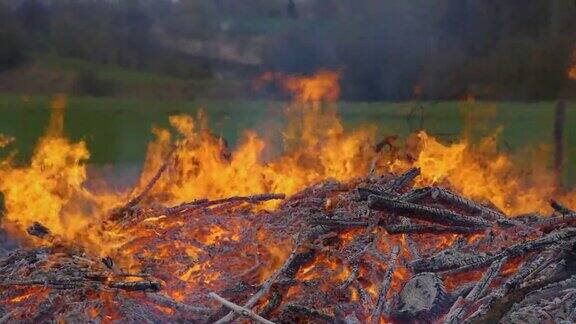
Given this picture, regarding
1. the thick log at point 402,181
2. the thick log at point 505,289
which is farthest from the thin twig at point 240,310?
the thick log at point 402,181

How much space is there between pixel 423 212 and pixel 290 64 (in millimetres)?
2913

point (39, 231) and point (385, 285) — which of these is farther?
point (39, 231)

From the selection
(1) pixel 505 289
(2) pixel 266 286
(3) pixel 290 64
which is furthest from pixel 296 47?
(1) pixel 505 289

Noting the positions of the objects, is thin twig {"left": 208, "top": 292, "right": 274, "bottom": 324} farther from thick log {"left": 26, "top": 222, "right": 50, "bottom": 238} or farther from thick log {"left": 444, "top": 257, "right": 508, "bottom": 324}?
thick log {"left": 26, "top": 222, "right": 50, "bottom": 238}

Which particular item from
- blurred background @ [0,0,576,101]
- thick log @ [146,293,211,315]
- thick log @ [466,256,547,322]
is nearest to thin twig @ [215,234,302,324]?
thick log @ [146,293,211,315]

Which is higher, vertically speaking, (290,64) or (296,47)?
(296,47)

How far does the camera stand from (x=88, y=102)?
Answer: 21.0ft

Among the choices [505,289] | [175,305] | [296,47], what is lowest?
[175,305]

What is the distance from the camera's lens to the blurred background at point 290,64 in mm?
6301

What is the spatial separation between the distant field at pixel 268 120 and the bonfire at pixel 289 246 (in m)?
0.70

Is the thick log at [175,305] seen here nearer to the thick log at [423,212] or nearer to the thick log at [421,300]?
the thick log at [421,300]

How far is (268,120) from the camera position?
257 inches

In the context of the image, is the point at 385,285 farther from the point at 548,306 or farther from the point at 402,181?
the point at 402,181

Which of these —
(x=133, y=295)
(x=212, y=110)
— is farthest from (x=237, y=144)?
(x=133, y=295)
